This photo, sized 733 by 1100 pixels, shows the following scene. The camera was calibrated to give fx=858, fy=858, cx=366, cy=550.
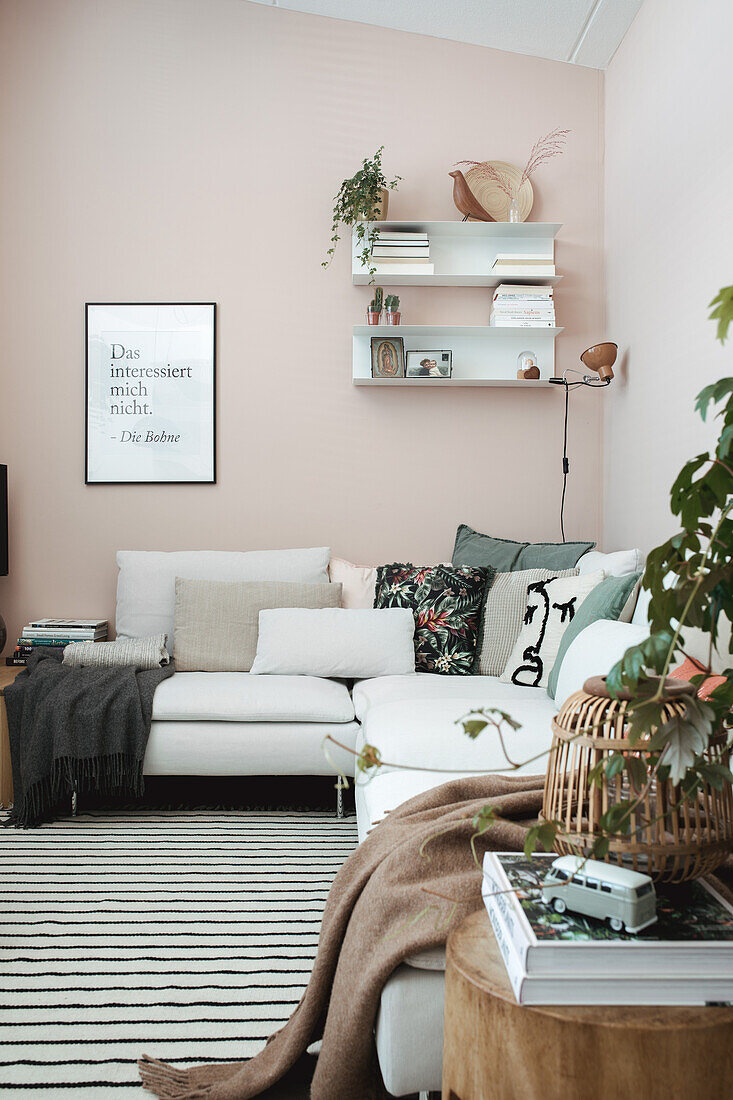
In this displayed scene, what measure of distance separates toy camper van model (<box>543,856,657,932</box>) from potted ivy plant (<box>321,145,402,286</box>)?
3.01m

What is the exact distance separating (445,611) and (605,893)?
2.34m

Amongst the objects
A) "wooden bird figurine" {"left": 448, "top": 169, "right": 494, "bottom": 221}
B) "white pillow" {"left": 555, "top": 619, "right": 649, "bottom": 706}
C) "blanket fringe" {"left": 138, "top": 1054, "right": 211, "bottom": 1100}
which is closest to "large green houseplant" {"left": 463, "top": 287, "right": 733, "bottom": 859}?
"blanket fringe" {"left": 138, "top": 1054, "right": 211, "bottom": 1100}

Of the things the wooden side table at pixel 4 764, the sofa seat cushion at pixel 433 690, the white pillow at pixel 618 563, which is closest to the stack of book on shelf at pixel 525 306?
the white pillow at pixel 618 563

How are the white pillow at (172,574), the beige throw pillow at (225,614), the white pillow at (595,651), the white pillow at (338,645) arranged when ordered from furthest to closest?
the white pillow at (172,574) < the beige throw pillow at (225,614) < the white pillow at (338,645) < the white pillow at (595,651)

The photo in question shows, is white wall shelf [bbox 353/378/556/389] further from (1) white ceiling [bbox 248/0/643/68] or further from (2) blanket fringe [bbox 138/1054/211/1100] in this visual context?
(2) blanket fringe [bbox 138/1054/211/1100]

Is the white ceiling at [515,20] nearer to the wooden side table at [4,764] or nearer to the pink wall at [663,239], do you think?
the pink wall at [663,239]

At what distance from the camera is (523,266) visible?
11.8 ft

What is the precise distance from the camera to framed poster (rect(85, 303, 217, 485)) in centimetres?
376

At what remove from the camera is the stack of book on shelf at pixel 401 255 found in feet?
11.8

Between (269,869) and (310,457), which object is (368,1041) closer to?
(269,869)

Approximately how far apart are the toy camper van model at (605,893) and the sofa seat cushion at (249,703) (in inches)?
75.2

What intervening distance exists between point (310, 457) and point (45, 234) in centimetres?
152

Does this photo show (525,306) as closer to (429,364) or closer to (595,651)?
(429,364)

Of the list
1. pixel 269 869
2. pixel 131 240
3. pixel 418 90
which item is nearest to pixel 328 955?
pixel 269 869
